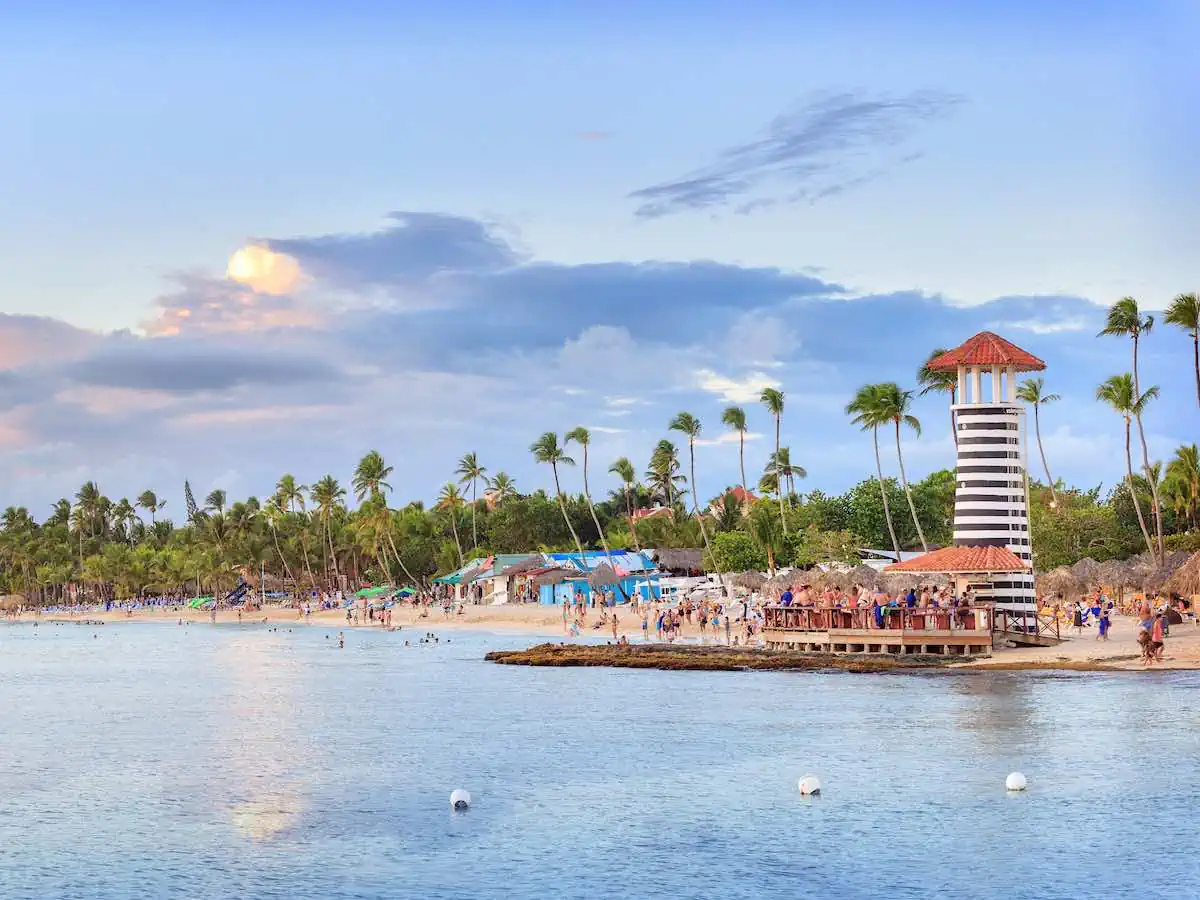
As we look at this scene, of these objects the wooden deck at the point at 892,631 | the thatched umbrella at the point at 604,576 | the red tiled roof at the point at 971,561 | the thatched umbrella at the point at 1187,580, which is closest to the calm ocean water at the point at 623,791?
the wooden deck at the point at 892,631

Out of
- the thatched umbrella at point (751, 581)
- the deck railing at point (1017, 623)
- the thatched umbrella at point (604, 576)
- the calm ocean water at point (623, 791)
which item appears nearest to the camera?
the calm ocean water at point (623, 791)

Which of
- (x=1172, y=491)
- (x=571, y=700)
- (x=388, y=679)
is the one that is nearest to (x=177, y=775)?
(x=571, y=700)

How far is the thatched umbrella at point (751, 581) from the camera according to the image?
278 feet

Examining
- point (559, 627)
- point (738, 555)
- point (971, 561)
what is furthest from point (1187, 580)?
point (559, 627)

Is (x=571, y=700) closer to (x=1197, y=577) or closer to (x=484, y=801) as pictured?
(x=484, y=801)

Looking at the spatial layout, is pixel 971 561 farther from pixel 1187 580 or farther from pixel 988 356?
pixel 1187 580

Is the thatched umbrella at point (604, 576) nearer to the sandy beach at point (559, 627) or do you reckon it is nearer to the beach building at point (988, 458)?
the sandy beach at point (559, 627)

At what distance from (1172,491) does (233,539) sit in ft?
340

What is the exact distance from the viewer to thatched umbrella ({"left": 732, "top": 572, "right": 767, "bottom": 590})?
84750 mm

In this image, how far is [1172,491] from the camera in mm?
90312

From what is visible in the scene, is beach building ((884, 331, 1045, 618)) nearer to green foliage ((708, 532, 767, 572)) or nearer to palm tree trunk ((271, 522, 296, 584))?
green foliage ((708, 532, 767, 572))

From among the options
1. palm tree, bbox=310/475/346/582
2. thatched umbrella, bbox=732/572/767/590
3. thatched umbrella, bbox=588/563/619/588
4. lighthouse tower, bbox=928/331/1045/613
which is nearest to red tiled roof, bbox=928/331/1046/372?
lighthouse tower, bbox=928/331/1045/613

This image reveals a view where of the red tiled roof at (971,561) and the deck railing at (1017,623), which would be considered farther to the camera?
the deck railing at (1017,623)

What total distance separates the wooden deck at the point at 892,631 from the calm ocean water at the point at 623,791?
12.0 feet
